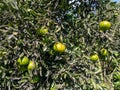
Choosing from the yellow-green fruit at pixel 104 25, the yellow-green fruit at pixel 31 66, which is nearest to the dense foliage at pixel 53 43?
the yellow-green fruit at pixel 31 66

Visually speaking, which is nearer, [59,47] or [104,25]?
[59,47]

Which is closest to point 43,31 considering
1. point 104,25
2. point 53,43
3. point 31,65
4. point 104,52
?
point 53,43

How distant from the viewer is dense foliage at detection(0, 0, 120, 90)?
2762 millimetres

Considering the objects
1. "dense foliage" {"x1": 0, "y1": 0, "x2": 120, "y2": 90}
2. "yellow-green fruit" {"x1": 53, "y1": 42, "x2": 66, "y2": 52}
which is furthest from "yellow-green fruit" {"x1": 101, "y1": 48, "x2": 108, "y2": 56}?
"yellow-green fruit" {"x1": 53, "y1": 42, "x2": 66, "y2": 52}

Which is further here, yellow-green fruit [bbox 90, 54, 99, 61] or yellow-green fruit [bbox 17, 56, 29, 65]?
yellow-green fruit [bbox 90, 54, 99, 61]

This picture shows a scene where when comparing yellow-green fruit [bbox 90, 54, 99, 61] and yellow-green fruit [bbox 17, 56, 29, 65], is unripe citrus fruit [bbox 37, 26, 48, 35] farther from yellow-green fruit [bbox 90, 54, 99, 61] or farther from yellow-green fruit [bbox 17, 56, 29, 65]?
yellow-green fruit [bbox 90, 54, 99, 61]

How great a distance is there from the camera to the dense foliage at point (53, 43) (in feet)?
9.06

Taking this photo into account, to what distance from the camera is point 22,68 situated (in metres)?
2.84

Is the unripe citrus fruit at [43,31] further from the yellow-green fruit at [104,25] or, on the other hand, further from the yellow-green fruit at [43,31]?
the yellow-green fruit at [104,25]

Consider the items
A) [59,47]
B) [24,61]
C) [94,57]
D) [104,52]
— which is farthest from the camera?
[104,52]

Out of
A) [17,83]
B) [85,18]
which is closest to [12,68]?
[17,83]

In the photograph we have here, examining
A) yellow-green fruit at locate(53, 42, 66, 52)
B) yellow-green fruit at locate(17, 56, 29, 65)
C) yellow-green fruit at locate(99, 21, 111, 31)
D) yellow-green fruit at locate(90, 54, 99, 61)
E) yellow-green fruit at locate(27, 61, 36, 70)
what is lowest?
yellow-green fruit at locate(90, 54, 99, 61)

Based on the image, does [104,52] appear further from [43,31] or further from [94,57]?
[43,31]

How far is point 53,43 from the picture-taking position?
2.77 meters
